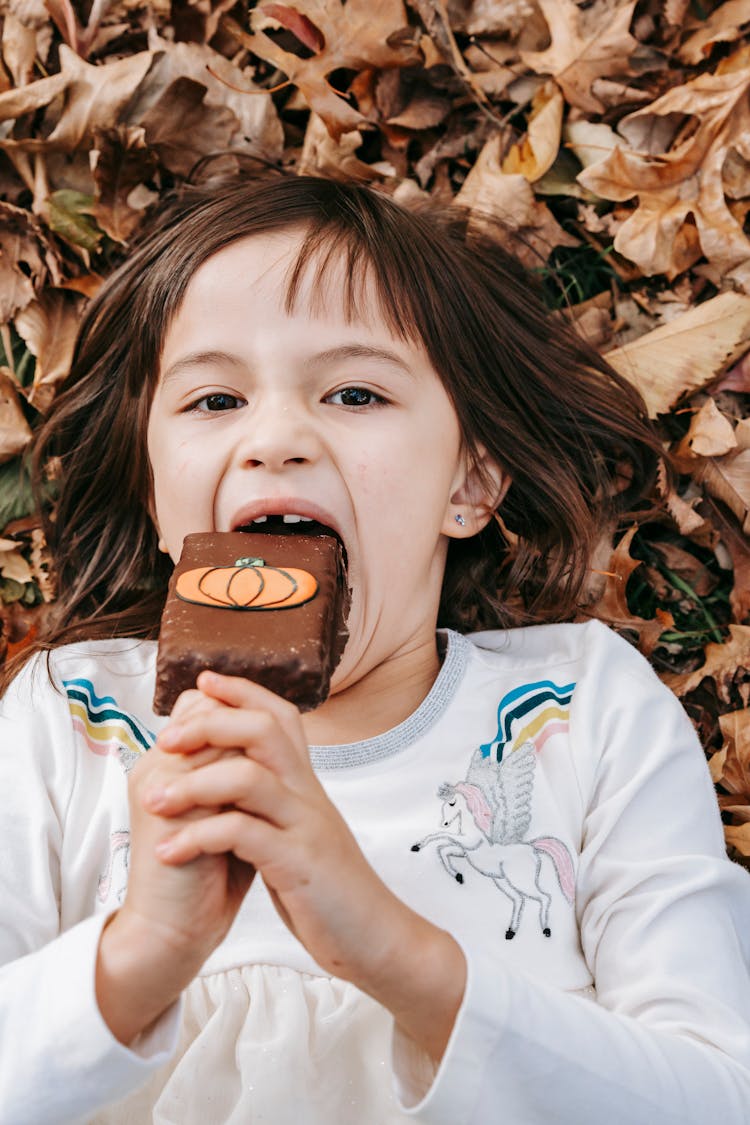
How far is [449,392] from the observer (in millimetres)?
2307

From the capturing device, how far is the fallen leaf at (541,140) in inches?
116

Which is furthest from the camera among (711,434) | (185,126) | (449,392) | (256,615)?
(185,126)

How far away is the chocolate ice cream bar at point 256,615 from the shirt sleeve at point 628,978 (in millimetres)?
486

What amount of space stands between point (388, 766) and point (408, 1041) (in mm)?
615

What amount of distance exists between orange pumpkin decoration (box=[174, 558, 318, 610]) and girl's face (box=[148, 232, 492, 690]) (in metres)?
0.23

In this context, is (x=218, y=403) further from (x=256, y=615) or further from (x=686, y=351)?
(x=686, y=351)

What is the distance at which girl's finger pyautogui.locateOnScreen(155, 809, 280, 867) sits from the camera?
1.46m

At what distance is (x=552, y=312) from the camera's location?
→ 2.87m

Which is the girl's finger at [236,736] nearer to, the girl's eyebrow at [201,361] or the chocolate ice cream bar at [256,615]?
the chocolate ice cream bar at [256,615]

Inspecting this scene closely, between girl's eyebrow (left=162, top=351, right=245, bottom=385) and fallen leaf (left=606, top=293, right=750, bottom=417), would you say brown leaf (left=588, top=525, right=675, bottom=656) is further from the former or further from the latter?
girl's eyebrow (left=162, top=351, right=245, bottom=385)

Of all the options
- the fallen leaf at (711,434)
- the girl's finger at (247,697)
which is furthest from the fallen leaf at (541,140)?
the girl's finger at (247,697)

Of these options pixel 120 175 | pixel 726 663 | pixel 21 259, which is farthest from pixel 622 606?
pixel 21 259

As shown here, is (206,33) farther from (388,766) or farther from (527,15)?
(388,766)

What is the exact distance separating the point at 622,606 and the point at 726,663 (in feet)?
0.87
